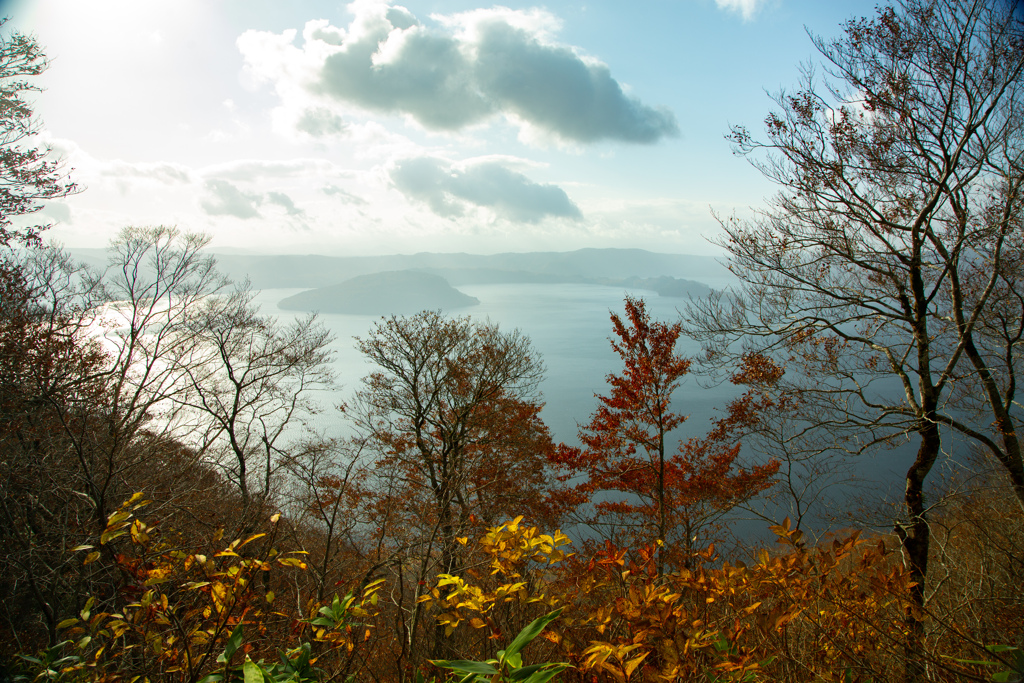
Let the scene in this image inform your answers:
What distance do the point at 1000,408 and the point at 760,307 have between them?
262cm

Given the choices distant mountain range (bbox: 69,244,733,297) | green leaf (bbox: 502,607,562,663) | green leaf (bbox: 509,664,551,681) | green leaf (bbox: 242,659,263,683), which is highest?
distant mountain range (bbox: 69,244,733,297)

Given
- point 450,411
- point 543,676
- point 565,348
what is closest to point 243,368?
point 450,411

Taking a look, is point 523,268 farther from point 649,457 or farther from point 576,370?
point 649,457

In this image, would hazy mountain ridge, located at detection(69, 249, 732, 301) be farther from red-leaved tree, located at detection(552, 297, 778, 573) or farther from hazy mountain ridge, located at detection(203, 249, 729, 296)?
red-leaved tree, located at detection(552, 297, 778, 573)

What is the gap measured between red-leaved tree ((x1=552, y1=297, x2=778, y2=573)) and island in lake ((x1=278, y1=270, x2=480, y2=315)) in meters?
36.4

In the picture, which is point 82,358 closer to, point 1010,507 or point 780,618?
point 780,618

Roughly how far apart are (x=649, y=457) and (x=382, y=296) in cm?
4911

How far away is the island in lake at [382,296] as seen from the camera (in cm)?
5116

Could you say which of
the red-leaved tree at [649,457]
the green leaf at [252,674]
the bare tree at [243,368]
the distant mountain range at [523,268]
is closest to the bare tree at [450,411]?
the red-leaved tree at [649,457]

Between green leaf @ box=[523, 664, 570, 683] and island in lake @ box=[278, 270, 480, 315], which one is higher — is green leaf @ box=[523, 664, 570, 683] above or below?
below

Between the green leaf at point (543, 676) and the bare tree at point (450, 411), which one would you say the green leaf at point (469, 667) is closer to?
the green leaf at point (543, 676)

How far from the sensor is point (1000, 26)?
15.3ft

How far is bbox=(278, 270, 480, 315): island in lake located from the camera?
51156 millimetres

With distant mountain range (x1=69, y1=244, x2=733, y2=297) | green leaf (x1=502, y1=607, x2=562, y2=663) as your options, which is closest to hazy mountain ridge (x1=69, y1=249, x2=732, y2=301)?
distant mountain range (x1=69, y1=244, x2=733, y2=297)
